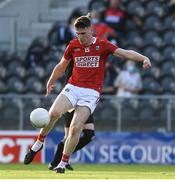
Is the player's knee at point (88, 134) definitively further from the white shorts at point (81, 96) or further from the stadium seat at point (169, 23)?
the stadium seat at point (169, 23)

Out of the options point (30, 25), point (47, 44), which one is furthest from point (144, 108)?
point (30, 25)

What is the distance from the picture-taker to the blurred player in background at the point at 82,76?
47.7 feet

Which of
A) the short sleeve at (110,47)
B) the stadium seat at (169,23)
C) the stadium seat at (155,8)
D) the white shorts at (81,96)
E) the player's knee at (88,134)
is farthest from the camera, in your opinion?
the stadium seat at (155,8)

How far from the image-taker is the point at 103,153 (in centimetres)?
2136

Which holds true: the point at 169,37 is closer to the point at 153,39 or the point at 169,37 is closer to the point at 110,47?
the point at 153,39


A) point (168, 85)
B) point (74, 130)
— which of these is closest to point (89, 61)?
point (74, 130)

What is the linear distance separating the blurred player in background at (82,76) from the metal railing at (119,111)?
5.77m

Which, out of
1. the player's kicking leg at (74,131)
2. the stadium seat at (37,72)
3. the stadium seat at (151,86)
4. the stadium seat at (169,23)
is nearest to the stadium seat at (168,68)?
the stadium seat at (151,86)

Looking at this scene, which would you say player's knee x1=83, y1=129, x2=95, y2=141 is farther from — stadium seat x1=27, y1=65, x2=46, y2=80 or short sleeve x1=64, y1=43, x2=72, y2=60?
stadium seat x1=27, y1=65, x2=46, y2=80

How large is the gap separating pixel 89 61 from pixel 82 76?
0.27 metres

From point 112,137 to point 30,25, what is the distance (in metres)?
6.13

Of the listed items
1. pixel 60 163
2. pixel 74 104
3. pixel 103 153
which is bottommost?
pixel 103 153

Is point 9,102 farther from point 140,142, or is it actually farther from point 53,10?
point 53,10

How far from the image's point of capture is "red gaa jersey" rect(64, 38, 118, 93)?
586 inches
